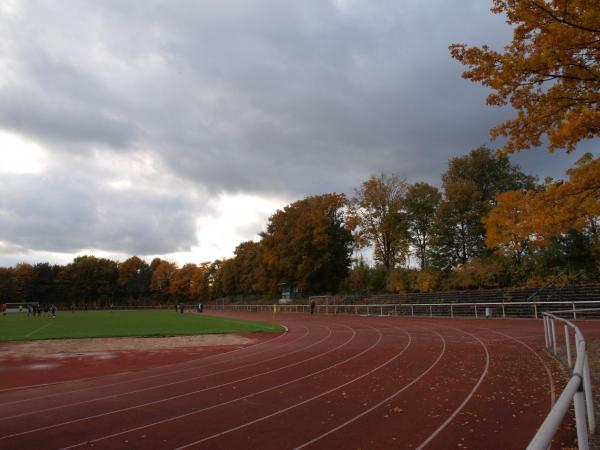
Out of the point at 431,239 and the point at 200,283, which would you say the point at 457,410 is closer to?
the point at 431,239

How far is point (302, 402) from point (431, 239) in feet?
111

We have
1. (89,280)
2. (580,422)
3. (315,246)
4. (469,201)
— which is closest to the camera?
(580,422)

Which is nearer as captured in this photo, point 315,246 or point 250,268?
point 315,246

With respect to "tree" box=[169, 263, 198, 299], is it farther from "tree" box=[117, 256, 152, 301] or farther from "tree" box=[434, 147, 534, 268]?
"tree" box=[434, 147, 534, 268]

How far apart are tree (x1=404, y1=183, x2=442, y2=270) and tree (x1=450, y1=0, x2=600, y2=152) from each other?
35.6m

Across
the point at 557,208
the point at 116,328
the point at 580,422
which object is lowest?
the point at 116,328

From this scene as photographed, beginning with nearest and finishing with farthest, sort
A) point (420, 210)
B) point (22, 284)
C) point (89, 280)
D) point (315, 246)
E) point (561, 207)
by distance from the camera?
point (561, 207) < point (420, 210) < point (315, 246) < point (22, 284) < point (89, 280)

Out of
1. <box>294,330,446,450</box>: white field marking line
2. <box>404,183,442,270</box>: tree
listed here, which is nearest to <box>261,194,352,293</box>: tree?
<box>404,183,442,270</box>: tree

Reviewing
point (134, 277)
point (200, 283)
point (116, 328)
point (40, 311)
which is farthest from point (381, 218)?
point (134, 277)

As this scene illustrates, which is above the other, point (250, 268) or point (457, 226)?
point (457, 226)

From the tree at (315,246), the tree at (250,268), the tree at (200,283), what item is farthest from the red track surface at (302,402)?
the tree at (200,283)

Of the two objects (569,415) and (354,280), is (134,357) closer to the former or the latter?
(569,415)

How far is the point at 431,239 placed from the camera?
39.6 meters

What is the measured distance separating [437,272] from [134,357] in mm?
28346
